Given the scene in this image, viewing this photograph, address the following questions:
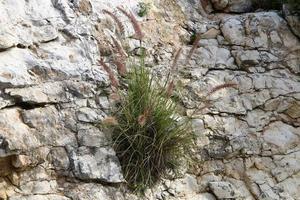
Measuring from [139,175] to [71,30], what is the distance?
1392 mm

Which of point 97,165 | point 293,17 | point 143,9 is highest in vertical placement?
point 293,17

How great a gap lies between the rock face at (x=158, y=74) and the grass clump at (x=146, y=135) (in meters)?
0.10

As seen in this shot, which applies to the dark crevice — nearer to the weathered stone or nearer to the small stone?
the small stone

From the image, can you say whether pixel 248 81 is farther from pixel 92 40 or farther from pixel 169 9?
pixel 92 40

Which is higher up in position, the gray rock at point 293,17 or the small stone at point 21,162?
the gray rock at point 293,17

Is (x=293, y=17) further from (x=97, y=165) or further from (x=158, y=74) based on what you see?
(x=97, y=165)

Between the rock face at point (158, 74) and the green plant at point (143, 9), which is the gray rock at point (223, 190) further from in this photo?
the green plant at point (143, 9)

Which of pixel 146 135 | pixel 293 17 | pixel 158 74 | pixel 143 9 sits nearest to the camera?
pixel 146 135

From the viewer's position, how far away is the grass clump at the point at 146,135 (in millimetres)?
3947

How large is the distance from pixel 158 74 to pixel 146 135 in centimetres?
82

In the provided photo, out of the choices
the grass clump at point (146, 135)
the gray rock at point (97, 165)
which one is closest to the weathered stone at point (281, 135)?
the grass clump at point (146, 135)

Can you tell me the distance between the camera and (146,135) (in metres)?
3.99

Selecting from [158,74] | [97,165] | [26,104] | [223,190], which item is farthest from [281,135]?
[26,104]

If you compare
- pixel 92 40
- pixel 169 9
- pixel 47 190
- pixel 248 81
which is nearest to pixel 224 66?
pixel 248 81
